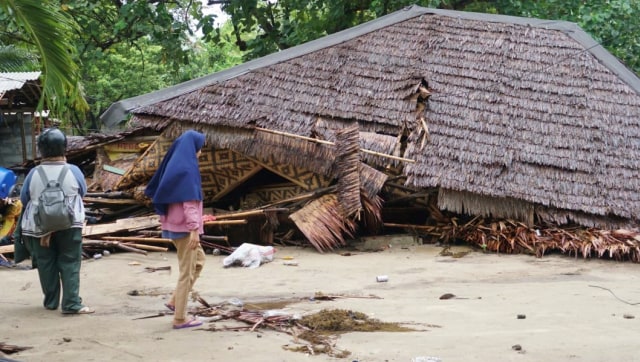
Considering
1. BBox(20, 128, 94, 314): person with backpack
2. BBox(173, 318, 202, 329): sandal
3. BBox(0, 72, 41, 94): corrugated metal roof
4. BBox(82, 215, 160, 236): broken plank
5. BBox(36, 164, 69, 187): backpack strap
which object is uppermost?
→ BBox(0, 72, 41, 94): corrugated metal roof

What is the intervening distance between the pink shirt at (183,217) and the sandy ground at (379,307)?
0.80 meters

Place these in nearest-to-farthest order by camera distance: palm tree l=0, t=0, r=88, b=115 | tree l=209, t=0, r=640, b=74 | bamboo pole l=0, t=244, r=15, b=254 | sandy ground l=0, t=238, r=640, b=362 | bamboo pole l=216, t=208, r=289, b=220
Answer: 1. sandy ground l=0, t=238, r=640, b=362
2. palm tree l=0, t=0, r=88, b=115
3. bamboo pole l=0, t=244, r=15, b=254
4. bamboo pole l=216, t=208, r=289, b=220
5. tree l=209, t=0, r=640, b=74

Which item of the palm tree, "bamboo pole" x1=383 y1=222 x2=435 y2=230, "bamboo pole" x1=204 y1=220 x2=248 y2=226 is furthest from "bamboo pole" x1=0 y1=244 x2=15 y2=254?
"bamboo pole" x1=383 y1=222 x2=435 y2=230

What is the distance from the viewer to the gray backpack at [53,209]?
690 cm

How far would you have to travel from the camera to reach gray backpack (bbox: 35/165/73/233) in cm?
690

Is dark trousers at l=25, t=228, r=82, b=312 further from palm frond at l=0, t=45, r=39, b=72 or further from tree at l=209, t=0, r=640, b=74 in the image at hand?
tree at l=209, t=0, r=640, b=74

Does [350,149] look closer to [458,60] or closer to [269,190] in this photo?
[269,190]

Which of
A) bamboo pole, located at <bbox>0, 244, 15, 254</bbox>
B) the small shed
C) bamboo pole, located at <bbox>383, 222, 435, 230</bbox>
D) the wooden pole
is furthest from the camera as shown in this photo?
the small shed

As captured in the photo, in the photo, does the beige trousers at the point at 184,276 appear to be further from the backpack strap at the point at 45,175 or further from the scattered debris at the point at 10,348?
the backpack strap at the point at 45,175

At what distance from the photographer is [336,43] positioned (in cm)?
1380

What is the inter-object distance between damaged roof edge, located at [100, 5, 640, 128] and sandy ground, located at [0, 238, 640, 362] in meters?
3.07

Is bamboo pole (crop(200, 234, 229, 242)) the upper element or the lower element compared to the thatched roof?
lower

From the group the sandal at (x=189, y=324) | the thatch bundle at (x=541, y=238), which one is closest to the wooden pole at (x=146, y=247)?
the thatch bundle at (x=541, y=238)

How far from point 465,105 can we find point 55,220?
7239 millimetres
